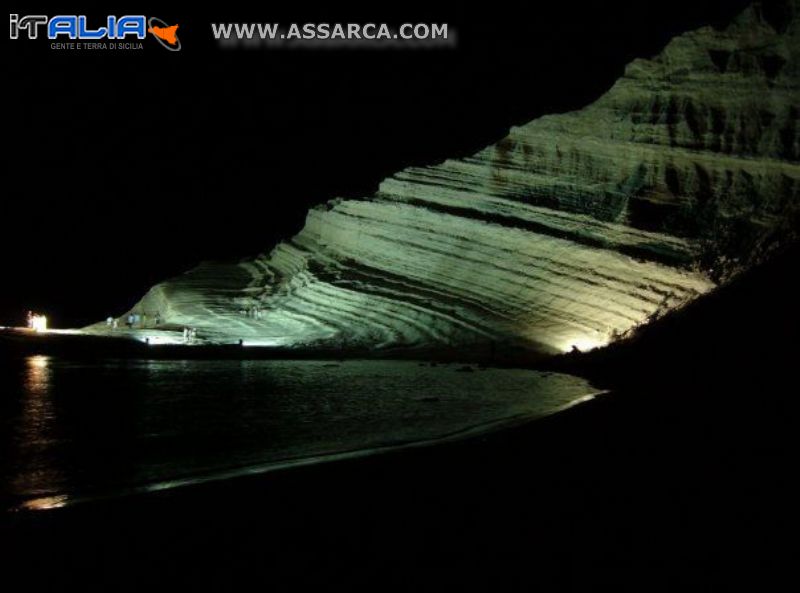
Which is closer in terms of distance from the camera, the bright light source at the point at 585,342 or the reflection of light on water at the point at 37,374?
the reflection of light on water at the point at 37,374

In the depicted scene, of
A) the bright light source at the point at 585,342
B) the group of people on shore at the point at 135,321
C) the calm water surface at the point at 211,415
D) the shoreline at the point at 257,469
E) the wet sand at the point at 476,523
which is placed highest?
the wet sand at the point at 476,523

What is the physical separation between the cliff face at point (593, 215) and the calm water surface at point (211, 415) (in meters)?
3.72

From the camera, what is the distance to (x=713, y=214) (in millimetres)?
14297

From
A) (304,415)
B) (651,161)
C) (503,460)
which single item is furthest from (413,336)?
(503,460)

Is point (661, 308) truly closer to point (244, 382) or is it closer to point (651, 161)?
point (651, 161)

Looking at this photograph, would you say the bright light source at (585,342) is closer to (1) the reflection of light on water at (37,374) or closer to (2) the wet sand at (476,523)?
(2) the wet sand at (476,523)

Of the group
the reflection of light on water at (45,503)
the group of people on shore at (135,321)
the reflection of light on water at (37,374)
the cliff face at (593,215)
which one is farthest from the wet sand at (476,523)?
the group of people on shore at (135,321)

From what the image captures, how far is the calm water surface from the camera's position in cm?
485

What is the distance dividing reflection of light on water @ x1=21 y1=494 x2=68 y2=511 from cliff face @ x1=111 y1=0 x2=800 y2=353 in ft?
38.5

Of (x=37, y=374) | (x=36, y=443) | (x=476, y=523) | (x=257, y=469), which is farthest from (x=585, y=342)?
(x=476, y=523)

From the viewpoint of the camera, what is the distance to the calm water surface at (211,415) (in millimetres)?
4848

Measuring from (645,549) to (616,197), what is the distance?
1322cm

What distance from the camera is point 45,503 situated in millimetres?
4000

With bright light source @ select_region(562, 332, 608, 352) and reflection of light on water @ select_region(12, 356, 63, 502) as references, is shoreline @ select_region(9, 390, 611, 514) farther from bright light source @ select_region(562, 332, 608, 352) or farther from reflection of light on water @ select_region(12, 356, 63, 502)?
bright light source @ select_region(562, 332, 608, 352)
